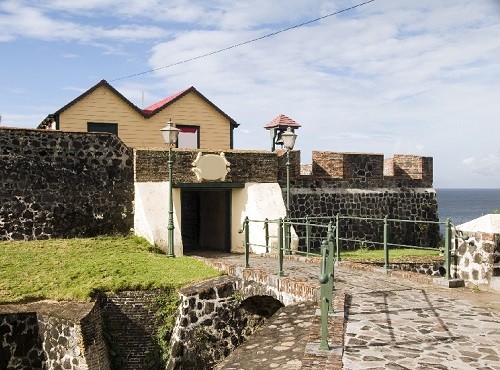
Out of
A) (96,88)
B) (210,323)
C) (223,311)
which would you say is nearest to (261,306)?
(223,311)

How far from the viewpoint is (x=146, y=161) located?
16.3 m

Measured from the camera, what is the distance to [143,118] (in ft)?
68.7

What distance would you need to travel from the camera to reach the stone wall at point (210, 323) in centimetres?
A: 1089

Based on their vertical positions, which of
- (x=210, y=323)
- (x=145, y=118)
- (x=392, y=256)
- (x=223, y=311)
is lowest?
(x=210, y=323)

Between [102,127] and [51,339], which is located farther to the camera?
[102,127]

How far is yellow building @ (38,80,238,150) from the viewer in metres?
19.8

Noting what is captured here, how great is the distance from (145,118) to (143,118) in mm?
78

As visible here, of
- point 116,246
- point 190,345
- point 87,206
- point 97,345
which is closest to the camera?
point 97,345

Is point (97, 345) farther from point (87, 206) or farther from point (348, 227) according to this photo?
point (348, 227)

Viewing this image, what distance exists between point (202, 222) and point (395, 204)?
754cm

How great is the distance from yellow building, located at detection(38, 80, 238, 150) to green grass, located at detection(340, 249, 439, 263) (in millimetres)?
7469

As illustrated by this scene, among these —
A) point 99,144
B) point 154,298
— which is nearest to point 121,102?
point 99,144

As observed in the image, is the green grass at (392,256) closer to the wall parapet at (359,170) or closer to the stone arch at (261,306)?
the wall parapet at (359,170)

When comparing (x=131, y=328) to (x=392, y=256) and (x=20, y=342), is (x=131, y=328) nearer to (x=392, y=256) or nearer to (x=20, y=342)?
(x=20, y=342)
